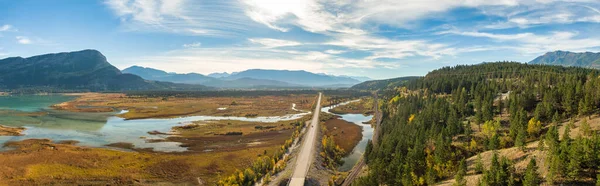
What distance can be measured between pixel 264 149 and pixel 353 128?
59.3 m

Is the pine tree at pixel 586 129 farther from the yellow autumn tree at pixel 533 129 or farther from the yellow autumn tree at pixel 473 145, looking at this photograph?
the yellow autumn tree at pixel 473 145

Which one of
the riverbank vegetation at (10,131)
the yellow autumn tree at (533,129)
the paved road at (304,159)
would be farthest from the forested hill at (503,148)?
the riverbank vegetation at (10,131)

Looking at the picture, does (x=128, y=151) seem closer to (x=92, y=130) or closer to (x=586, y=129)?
(x=92, y=130)

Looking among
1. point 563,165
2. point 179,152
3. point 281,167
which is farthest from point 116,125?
point 563,165

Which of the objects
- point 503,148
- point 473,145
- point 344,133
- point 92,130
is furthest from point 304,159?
point 92,130

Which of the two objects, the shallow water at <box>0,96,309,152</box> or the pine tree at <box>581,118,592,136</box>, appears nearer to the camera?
the pine tree at <box>581,118,592,136</box>

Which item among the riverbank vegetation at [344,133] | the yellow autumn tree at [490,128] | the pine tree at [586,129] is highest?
the pine tree at [586,129]

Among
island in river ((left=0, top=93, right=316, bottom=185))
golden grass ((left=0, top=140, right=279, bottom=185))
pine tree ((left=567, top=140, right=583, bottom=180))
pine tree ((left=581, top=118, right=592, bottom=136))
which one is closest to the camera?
pine tree ((left=567, top=140, right=583, bottom=180))

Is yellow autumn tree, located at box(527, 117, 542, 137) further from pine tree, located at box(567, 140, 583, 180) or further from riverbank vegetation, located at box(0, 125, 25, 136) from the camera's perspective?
riverbank vegetation, located at box(0, 125, 25, 136)

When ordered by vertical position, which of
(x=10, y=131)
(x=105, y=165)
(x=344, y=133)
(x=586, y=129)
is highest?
(x=586, y=129)

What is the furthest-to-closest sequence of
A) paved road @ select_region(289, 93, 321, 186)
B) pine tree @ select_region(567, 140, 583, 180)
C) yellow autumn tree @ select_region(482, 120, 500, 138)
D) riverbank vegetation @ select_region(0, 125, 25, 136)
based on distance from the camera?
1. riverbank vegetation @ select_region(0, 125, 25, 136)
2. yellow autumn tree @ select_region(482, 120, 500, 138)
3. paved road @ select_region(289, 93, 321, 186)
4. pine tree @ select_region(567, 140, 583, 180)

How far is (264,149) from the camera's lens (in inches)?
3718

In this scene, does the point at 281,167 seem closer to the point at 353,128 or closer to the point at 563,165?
the point at 563,165

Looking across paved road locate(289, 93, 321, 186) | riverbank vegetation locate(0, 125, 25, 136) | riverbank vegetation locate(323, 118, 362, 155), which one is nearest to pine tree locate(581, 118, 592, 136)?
paved road locate(289, 93, 321, 186)
